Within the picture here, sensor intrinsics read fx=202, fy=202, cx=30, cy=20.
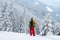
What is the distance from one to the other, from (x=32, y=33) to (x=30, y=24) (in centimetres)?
63

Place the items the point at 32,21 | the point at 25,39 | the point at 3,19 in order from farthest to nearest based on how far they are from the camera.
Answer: the point at 3,19 < the point at 32,21 < the point at 25,39

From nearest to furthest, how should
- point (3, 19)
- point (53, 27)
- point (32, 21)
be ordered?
point (32, 21)
point (53, 27)
point (3, 19)

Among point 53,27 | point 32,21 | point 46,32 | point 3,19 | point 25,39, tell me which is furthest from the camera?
point 3,19

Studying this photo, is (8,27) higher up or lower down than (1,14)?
lower down

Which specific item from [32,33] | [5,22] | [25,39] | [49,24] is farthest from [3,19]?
[25,39]

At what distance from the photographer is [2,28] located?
29844 mm

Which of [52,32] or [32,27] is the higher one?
[32,27]

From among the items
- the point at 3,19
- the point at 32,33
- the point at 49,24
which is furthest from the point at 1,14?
the point at 32,33

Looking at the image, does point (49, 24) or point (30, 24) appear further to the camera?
point (49, 24)

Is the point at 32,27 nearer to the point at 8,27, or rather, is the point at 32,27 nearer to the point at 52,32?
the point at 52,32

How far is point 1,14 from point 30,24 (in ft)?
63.8

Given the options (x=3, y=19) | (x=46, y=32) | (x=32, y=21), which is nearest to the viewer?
(x=32, y=21)

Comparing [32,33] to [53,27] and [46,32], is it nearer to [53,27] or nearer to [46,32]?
[46,32]

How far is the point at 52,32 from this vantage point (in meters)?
25.6
